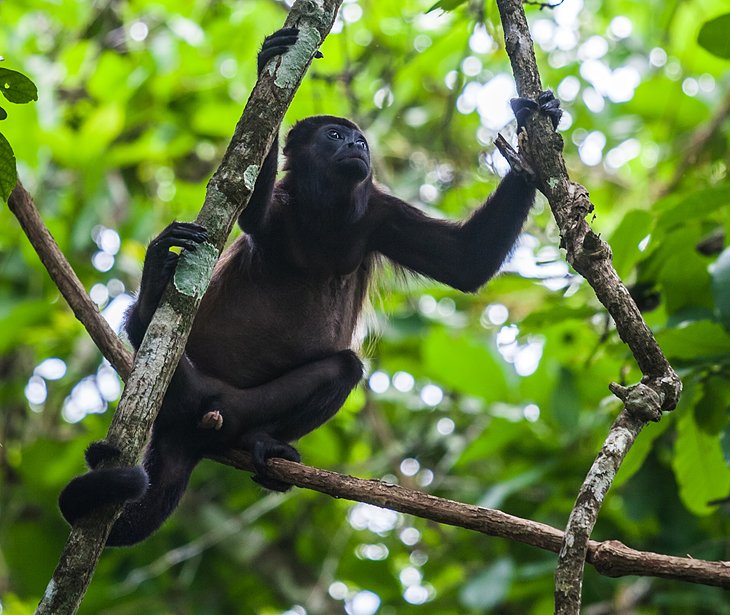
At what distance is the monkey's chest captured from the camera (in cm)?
458

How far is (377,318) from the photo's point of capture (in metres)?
5.89

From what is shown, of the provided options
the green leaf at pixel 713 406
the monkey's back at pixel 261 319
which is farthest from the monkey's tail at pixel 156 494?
the green leaf at pixel 713 406

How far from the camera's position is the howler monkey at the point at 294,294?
13.8 ft

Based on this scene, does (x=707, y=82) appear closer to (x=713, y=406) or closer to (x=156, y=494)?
(x=713, y=406)

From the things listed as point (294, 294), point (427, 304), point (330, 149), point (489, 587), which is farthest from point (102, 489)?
point (427, 304)

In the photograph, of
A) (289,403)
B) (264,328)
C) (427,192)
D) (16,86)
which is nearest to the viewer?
(16,86)

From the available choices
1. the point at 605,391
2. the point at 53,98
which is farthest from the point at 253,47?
the point at 605,391

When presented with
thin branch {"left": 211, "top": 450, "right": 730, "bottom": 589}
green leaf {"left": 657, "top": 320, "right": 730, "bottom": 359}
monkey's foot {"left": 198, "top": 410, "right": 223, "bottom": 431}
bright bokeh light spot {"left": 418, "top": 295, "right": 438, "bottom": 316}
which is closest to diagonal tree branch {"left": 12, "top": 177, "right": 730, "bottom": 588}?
thin branch {"left": 211, "top": 450, "right": 730, "bottom": 589}

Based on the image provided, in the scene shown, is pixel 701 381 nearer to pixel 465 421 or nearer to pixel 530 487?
pixel 530 487

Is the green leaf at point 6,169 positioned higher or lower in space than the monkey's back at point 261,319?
lower

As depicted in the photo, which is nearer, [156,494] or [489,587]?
[156,494]

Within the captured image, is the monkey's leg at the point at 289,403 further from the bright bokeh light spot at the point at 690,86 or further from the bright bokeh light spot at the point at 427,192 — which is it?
the bright bokeh light spot at the point at 690,86

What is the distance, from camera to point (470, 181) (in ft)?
23.2

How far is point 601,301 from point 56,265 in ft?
6.24
